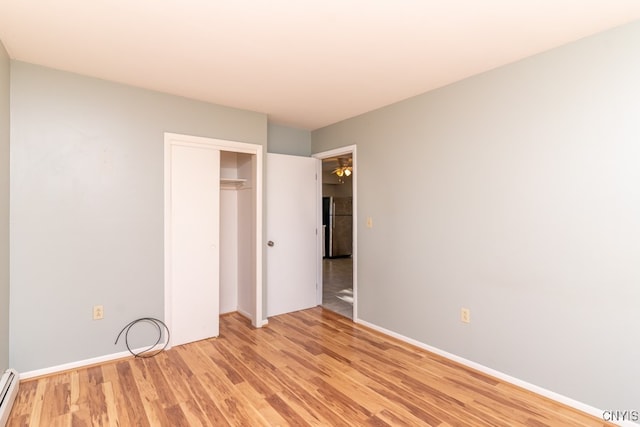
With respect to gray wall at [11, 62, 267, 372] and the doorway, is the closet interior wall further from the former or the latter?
the doorway

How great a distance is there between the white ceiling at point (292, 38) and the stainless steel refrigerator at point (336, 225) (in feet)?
18.6

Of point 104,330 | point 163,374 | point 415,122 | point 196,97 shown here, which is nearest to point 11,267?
point 104,330

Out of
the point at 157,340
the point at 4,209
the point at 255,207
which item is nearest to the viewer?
the point at 4,209

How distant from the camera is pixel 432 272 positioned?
2850mm

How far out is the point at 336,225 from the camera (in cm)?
847

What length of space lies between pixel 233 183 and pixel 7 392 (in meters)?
2.60

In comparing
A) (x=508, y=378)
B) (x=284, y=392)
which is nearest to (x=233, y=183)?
(x=284, y=392)

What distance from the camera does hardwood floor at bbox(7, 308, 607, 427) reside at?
1.92 metres

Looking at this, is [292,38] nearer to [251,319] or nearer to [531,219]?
[531,219]

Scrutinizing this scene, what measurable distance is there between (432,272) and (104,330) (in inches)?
113

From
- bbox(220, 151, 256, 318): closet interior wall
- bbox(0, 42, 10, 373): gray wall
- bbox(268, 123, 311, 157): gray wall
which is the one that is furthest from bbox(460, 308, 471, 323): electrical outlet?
bbox(0, 42, 10, 373): gray wall

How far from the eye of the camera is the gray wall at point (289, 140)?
401cm

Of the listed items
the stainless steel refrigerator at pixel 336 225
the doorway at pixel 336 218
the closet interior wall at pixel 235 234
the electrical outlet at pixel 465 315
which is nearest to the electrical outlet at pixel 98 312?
the closet interior wall at pixel 235 234

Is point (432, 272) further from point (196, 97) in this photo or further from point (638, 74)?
point (196, 97)
